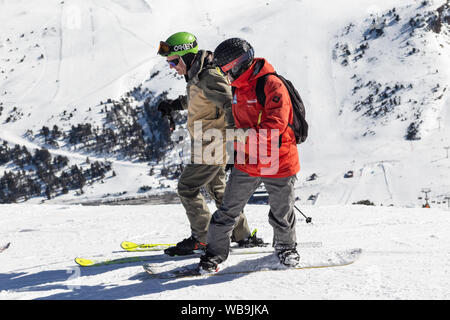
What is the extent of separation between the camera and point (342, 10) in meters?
129

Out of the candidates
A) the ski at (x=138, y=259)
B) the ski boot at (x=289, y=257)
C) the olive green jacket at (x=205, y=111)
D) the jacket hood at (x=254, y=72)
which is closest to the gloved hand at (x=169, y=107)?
the olive green jacket at (x=205, y=111)

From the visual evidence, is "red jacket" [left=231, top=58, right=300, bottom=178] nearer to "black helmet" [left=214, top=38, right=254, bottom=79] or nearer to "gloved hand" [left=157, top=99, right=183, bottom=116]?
"black helmet" [left=214, top=38, right=254, bottom=79]

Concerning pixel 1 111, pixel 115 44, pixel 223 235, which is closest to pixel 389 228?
pixel 223 235

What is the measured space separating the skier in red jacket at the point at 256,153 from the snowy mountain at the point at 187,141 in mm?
330

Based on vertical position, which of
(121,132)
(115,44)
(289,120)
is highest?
(115,44)

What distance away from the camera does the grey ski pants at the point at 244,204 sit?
3568 mm

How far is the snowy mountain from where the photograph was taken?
374 centimetres

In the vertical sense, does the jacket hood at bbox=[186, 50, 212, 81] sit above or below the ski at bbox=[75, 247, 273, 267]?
above

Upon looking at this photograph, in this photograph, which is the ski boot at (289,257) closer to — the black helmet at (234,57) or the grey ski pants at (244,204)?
the grey ski pants at (244,204)

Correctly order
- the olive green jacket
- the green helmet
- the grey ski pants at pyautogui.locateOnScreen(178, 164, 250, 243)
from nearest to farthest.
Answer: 1. the olive green jacket
2. the green helmet
3. the grey ski pants at pyautogui.locateOnScreen(178, 164, 250, 243)

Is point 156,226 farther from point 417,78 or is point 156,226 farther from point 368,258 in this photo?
point 417,78

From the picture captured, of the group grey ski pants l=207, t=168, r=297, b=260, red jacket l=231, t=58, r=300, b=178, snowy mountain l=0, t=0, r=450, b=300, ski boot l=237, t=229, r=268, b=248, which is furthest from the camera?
ski boot l=237, t=229, r=268, b=248

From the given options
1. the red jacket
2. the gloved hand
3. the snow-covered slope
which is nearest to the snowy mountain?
the snow-covered slope
